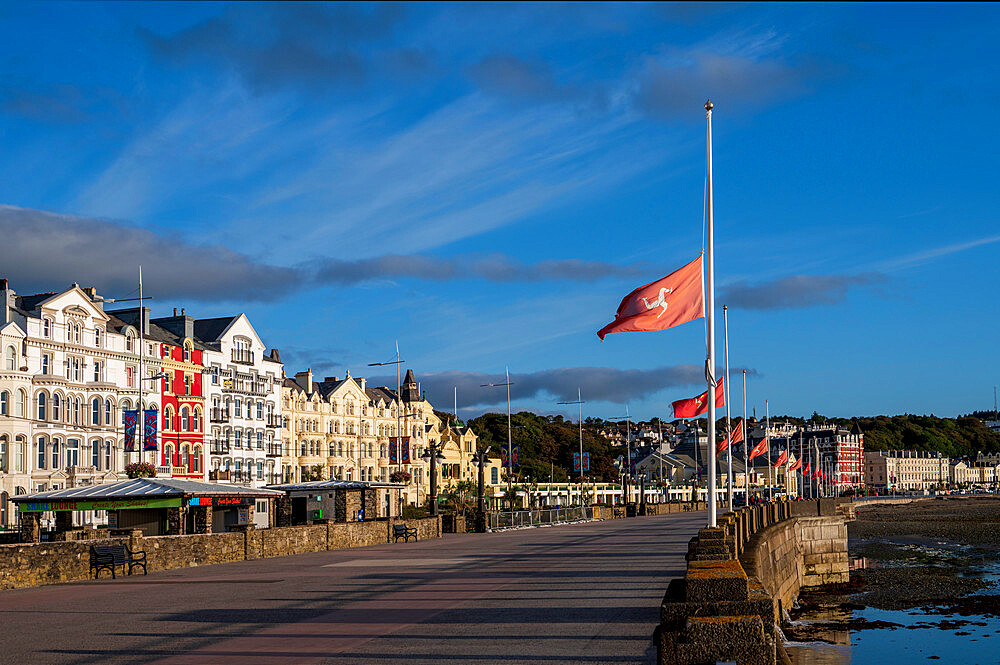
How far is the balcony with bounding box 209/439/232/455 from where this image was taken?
82.1 metres

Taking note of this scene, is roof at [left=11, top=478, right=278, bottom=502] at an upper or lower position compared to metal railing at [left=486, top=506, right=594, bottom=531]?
upper

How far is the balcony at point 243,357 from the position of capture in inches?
3401

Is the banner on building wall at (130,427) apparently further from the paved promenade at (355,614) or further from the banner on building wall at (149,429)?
the paved promenade at (355,614)

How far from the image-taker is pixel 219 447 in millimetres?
82500

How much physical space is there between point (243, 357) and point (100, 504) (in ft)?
178

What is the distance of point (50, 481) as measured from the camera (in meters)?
65.1

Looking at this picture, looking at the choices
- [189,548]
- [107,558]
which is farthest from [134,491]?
[107,558]

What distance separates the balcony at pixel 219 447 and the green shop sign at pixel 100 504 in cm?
4815

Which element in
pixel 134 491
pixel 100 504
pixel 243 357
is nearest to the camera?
pixel 100 504

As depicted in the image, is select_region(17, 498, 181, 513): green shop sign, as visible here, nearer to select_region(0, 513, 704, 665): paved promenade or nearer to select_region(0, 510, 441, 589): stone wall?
select_region(0, 510, 441, 589): stone wall

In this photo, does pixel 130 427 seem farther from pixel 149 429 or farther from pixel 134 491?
pixel 134 491

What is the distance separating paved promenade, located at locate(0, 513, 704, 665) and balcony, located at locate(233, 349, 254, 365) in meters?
57.1

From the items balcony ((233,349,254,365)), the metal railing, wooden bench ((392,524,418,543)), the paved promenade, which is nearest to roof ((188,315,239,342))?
balcony ((233,349,254,365))

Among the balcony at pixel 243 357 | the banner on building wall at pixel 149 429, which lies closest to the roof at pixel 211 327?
the balcony at pixel 243 357
